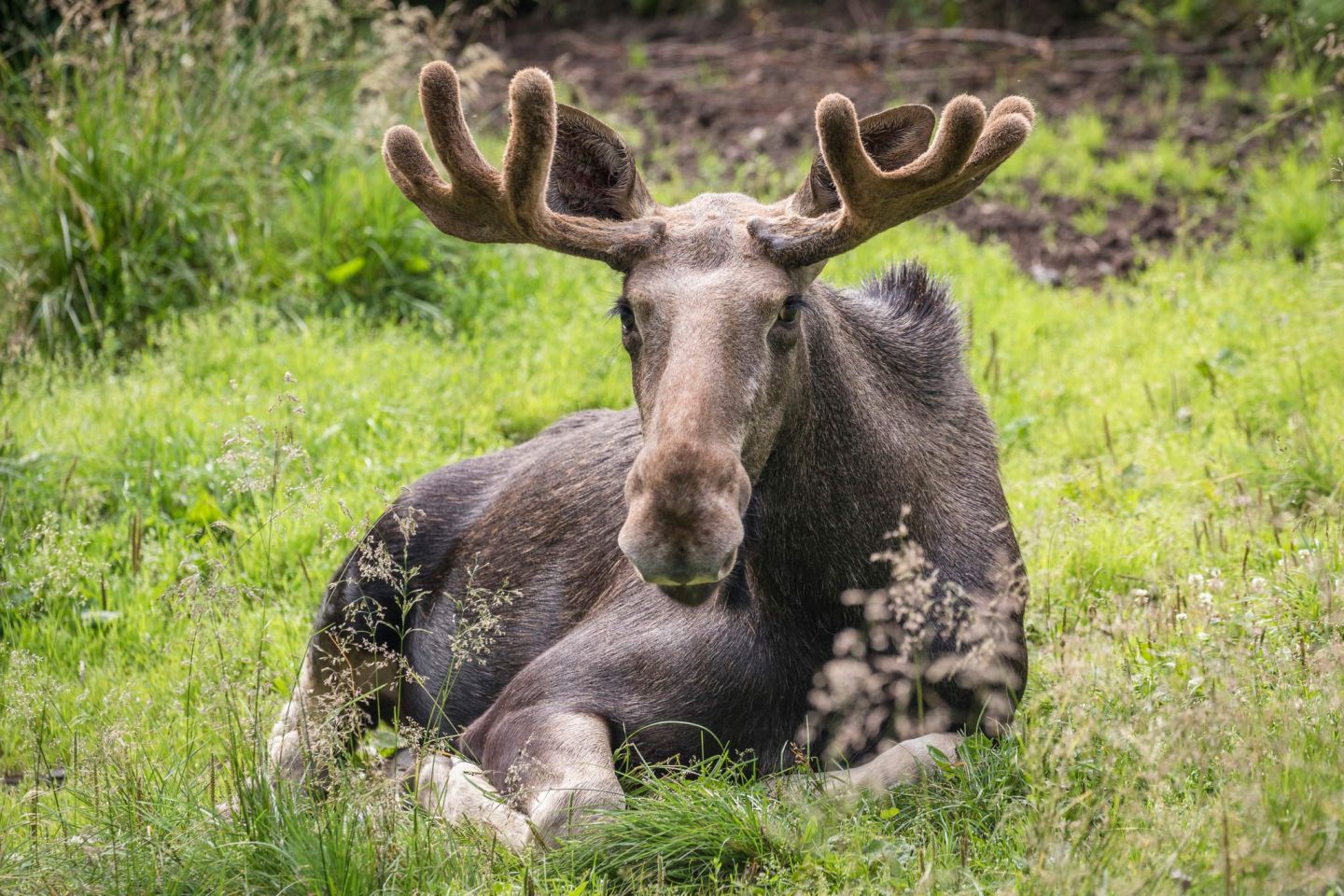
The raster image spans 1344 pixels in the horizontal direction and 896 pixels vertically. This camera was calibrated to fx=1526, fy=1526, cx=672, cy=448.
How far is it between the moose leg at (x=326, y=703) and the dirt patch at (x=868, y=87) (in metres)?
5.13

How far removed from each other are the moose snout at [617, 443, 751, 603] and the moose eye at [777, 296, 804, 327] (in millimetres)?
567

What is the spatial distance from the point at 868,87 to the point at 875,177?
318 inches

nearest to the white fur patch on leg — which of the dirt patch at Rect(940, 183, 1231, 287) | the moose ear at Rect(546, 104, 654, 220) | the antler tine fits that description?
the antler tine

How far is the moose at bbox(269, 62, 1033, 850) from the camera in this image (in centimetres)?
396

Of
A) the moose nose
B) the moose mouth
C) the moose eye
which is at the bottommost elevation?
the moose mouth

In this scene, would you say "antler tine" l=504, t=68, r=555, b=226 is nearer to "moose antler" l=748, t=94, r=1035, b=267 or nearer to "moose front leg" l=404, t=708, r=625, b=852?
"moose antler" l=748, t=94, r=1035, b=267

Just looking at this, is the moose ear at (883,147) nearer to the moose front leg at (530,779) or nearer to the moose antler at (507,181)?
the moose antler at (507,181)

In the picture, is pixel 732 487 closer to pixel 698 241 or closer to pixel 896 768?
pixel 698 241

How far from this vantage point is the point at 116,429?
727cm

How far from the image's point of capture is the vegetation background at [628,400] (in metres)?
3.80

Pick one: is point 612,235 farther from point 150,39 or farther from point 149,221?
point 150,39

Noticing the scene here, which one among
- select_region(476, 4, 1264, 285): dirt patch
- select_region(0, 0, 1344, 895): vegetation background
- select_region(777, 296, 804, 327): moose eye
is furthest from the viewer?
select_region(476, 4, 1264, 285): dirt patch

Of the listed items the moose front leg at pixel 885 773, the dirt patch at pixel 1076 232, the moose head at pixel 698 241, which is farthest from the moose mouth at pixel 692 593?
the dirt patch at pixel 1076 232

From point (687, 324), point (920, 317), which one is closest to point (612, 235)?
point (687, 324)
